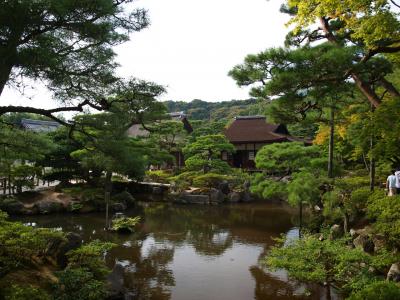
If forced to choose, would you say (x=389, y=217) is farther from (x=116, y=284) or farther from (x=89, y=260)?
(x=89, y=260)

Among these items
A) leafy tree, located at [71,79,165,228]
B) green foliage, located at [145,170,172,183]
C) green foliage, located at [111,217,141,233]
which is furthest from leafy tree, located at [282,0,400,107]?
green foliage, located at [145,170,172,183]

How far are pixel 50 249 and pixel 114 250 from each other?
3.27 meters

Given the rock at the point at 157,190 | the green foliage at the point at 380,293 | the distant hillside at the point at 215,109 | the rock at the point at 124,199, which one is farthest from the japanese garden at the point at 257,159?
the distant hillside at the point at 215,109

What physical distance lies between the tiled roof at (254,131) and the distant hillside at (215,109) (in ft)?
59.4

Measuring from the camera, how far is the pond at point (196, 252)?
24.4 ft

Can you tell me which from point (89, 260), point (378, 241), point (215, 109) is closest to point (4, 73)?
point (89, 260)

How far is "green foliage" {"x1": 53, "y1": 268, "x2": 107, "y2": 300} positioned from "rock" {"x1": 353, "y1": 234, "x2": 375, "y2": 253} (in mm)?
5747

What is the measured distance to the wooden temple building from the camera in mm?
28691

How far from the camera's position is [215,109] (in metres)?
71.9

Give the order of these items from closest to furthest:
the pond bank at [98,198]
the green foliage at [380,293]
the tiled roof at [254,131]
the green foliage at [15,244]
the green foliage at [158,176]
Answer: the green foliage at [380,293] < the green foliage at [15,244] < the pond bank at [98,198] < the green foliage at [158,176] < the tiled roof at [254,131]

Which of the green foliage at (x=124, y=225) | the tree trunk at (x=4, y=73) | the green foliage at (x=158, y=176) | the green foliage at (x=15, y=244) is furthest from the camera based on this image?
the green foliage at (x=158, y=176)

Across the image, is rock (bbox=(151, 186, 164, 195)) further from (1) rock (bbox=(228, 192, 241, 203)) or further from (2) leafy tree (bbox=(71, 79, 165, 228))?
(2) leafy tree (bbox=(71, 79, 165, 228))

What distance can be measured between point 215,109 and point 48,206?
57.0 metres

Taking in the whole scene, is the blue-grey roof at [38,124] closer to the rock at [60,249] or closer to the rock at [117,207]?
the rock at [117,207]
